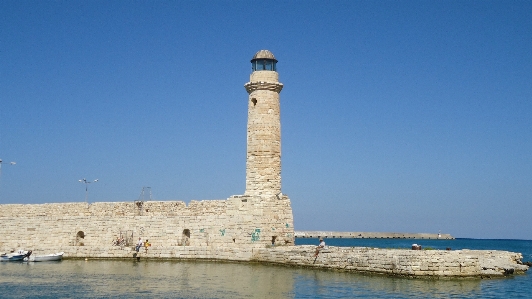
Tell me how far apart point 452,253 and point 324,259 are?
4.40 metres

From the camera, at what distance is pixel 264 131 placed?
893 inches

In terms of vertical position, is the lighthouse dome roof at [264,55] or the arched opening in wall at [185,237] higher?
the lighthouse dome roof at [264,55]

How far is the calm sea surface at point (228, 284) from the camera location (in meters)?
14.3

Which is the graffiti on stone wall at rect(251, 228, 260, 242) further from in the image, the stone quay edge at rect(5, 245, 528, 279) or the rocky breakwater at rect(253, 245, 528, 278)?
the rocky breakwater at rect(253, 245, 528, 278)

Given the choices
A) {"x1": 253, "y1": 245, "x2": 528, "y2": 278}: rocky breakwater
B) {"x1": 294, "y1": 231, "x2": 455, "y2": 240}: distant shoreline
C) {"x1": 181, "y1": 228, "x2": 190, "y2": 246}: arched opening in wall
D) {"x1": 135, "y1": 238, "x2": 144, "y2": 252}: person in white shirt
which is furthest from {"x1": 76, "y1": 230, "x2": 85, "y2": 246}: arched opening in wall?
{"x1": 294, "y1": 231, "x2": 455, "y2": 240}: distant shoreline

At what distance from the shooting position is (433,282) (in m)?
16.0

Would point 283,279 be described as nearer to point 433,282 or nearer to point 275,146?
point 433,282

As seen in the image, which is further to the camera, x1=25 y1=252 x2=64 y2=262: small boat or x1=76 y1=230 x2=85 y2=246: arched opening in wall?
x1=76 y1=230 x2=85 y2=246: arched opening in wall

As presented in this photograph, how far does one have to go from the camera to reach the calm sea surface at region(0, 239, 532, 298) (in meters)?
14.3

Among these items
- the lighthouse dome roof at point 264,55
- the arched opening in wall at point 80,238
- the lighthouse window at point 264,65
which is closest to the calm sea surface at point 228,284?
the arched opening in wall at point 80,238

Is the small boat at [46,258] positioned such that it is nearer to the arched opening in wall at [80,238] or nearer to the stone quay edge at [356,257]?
the stone quay edge at [356,257]

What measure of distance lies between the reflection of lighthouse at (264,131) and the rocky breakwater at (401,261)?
9.04 ft

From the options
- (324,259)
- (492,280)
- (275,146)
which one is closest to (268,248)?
(324,259)

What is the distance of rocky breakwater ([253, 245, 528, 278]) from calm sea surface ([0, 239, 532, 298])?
421 millimetres
